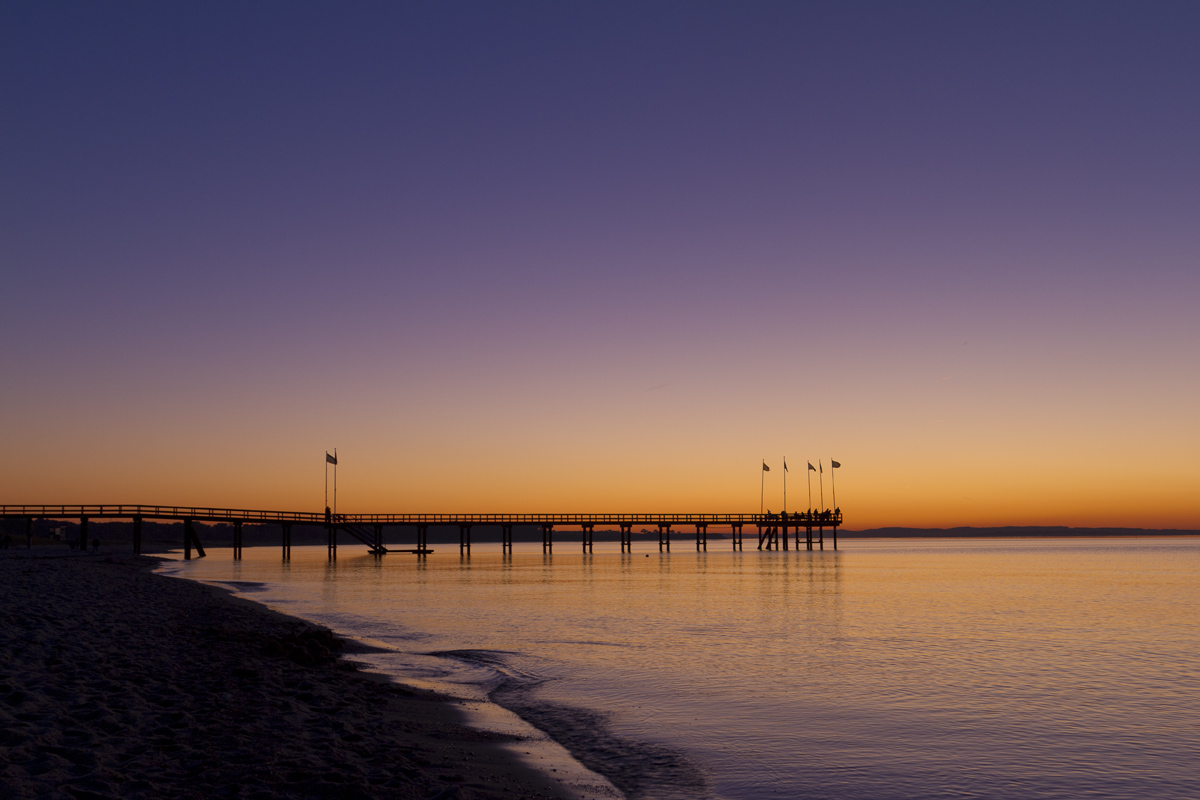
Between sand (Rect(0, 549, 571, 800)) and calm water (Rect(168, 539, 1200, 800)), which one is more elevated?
sand (Rect(0, 549, 571, 800))

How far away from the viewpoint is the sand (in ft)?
26.2

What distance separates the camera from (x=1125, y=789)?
10266mm

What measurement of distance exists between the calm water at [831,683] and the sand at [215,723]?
1.93 m

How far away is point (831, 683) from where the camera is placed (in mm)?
17375

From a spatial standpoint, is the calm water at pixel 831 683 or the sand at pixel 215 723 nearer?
the sand at pixel 215 723

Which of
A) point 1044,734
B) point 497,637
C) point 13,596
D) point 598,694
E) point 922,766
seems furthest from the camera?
point 497,637

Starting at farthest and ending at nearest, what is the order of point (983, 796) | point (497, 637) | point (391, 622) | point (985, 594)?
1. point (985, 594)
2. point (391, 622)
3. point (497, 637)
4. point (983, 796)

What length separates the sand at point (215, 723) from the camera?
7988mm

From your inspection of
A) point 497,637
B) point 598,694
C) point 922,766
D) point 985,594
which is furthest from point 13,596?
point 985,594

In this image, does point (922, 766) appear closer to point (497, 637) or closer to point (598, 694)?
point (598, 694)

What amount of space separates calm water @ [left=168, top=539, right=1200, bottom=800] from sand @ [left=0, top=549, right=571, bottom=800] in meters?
1.93

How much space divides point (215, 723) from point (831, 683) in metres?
12.0

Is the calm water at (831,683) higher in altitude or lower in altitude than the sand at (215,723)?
lower

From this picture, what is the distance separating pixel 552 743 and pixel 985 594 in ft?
121
